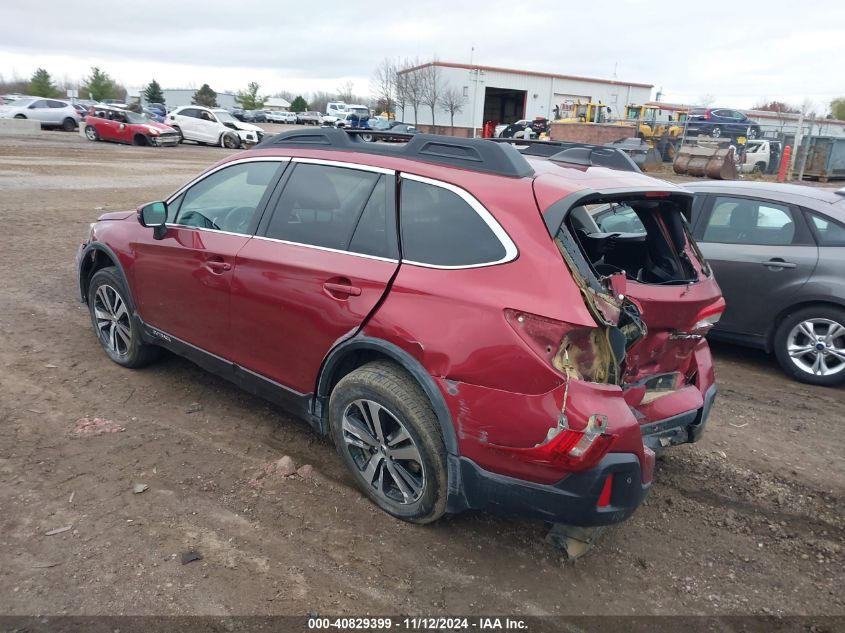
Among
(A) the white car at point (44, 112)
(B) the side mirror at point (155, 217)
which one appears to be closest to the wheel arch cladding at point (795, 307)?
(B) the side mirror at point (155, 217)

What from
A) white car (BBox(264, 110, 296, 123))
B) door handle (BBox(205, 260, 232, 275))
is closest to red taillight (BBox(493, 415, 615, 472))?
door handle (BBox(205, 260, 232, 275))

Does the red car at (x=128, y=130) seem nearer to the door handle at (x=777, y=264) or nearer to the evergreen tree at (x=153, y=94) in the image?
the door handle at (x=777, y=264)

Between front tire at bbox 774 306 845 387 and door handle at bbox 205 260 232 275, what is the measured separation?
15.3 ft

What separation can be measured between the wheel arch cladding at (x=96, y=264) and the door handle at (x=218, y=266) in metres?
1.08

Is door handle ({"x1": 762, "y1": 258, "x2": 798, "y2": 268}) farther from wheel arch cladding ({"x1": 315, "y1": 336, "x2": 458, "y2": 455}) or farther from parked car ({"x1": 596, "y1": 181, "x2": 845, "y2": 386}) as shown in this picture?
wheel arch cladding ({"x1": 315, "y1": 336, "x2": 458, "y2": 455})

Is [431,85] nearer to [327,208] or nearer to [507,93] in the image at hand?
[507,93]

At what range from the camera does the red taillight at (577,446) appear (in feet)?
8.68

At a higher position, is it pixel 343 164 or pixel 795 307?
pixel 343 164

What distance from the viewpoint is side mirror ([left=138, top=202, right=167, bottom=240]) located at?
4453 millimetres

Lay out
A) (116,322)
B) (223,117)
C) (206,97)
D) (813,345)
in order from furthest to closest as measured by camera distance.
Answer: (206,97), (223,117), (813,345), (116,322)

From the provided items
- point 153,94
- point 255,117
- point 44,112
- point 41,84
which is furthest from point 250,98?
point 44,112

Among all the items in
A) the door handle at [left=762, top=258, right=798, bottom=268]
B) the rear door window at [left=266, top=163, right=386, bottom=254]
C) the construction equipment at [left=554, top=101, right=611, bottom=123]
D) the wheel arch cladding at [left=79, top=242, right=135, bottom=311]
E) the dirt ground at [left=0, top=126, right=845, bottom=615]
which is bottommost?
the dirt ground at [left=0, top=126, right=845, bottom=615]

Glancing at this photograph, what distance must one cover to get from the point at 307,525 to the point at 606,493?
4.93 ft

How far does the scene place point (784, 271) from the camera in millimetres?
5688
